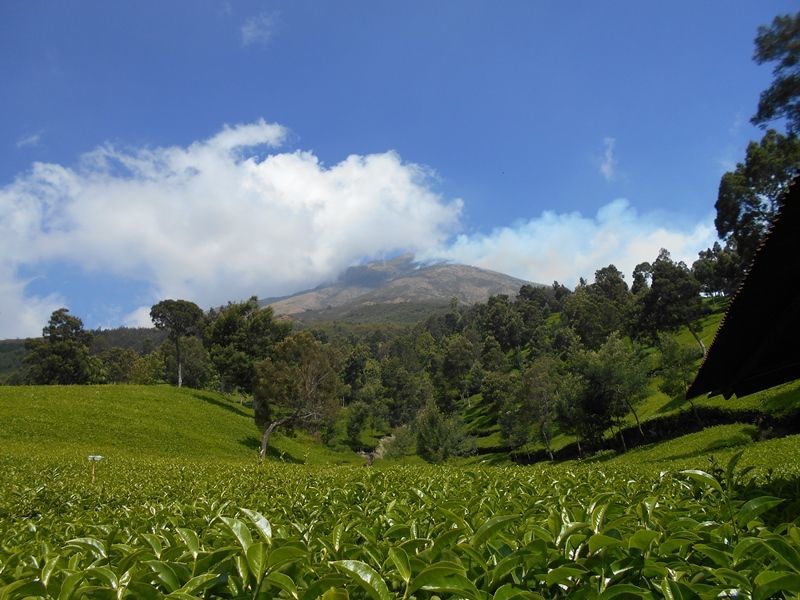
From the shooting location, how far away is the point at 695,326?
5594cm

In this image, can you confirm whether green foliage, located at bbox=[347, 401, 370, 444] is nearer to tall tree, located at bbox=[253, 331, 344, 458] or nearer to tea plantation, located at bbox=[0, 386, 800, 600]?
tall tree, located at bbox=[253, 331, 344, 458]

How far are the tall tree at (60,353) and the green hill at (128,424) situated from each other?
28.6m

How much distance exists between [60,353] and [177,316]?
16556 millimetres

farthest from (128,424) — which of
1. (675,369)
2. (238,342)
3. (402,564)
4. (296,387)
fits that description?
(675,369)

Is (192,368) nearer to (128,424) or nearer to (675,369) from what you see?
(128,424)

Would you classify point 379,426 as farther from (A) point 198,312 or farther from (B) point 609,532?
(B) point 609,532

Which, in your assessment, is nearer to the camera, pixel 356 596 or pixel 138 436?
pixel 356 596

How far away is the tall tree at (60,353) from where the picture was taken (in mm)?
66438

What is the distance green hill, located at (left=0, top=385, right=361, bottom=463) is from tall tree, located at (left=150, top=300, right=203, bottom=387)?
→ 1888 centimetres

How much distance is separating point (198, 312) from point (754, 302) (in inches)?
2758

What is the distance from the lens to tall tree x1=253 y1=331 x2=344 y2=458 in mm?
38906

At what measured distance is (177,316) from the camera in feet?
215

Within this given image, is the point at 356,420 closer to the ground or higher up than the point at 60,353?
closer to the ground

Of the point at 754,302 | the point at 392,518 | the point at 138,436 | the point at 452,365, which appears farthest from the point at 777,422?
the point at 452,365
